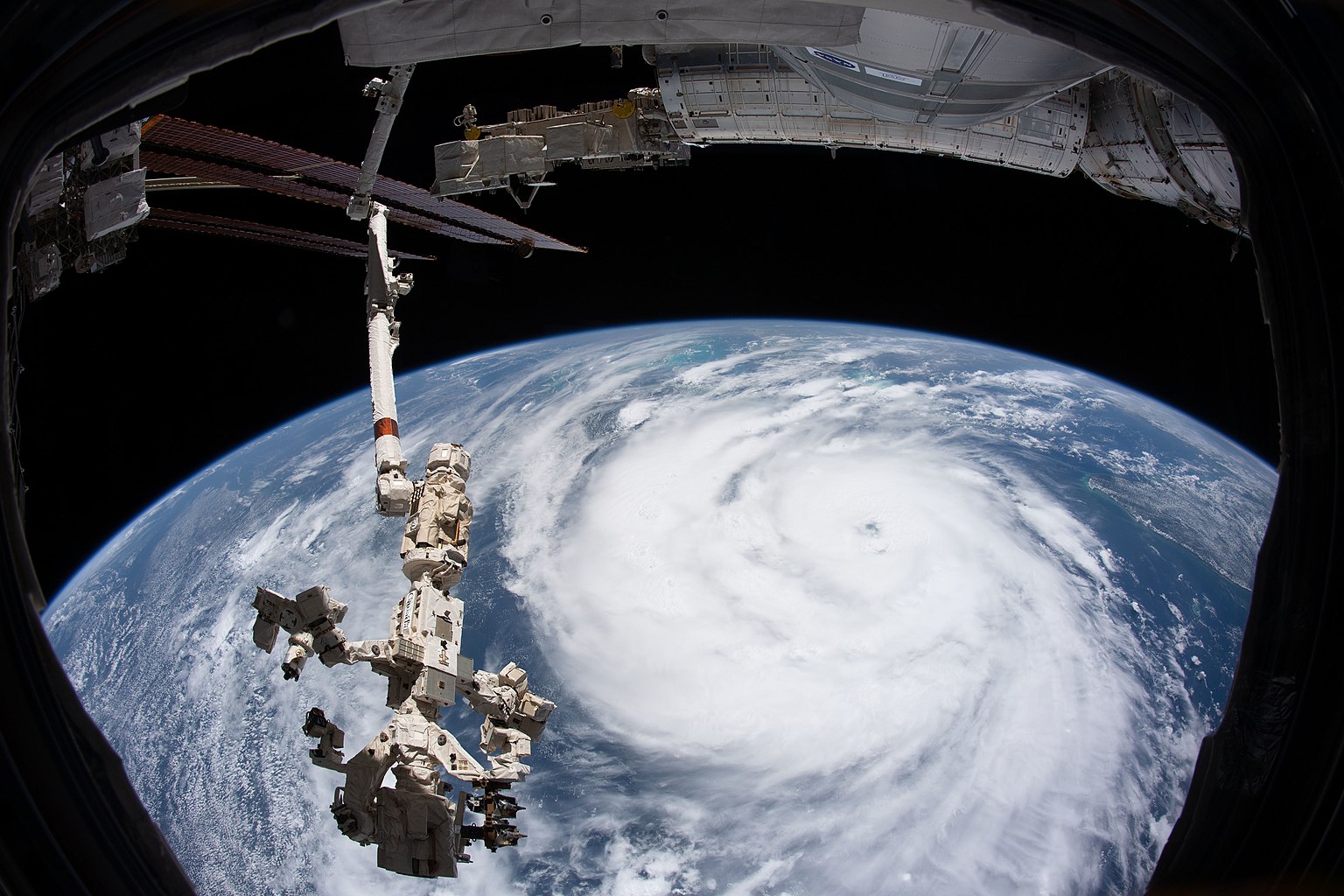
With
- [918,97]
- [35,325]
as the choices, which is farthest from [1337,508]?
[35,325]

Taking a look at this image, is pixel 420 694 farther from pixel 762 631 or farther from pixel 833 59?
pixel 762 631

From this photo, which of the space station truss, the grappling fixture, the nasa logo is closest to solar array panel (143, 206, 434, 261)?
the grappling fixture

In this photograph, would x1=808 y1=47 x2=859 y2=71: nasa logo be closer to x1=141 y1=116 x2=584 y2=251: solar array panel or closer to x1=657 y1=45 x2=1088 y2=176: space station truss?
x1=657 y1=45 x2=1088 y2=176: space station truss

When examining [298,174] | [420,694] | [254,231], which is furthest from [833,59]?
[254,231]

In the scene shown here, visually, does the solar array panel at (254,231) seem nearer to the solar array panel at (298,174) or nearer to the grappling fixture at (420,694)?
the solar array panel at (298,174)

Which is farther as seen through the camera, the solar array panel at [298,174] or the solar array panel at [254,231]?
the solar array panel at [254,231]

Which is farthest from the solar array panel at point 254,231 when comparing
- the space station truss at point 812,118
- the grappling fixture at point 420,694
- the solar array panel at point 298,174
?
the space station truss at point 812,118
